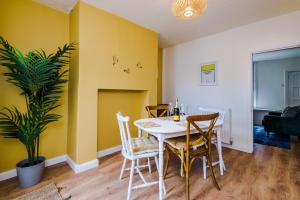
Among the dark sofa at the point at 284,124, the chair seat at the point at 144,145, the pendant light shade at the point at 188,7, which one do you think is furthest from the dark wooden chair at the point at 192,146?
the dark sofa at the point at 284,124

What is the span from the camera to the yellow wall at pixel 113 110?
109 inches

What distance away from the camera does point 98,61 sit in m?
2.40

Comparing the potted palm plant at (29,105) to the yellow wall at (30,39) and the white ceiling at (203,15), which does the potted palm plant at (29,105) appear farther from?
the white ceiling at (203,15)

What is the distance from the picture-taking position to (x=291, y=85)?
18.3ft

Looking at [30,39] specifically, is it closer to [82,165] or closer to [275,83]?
[82,165]

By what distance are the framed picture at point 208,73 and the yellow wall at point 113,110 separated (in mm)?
1491

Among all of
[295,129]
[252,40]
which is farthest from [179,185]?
[295,129]

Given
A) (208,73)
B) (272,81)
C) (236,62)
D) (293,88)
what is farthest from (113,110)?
(293,88)

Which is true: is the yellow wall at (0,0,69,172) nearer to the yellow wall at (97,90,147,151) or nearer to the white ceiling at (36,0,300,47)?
the white ceiling at (36,0,300,47)

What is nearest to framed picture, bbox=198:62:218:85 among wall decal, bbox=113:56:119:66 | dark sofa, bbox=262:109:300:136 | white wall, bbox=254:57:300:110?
Answer: dark sofa, bbox=262:109:300:136

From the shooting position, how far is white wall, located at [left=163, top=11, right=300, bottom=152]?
2.67 metres

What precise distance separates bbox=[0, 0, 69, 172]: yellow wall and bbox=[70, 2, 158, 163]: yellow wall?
529mm

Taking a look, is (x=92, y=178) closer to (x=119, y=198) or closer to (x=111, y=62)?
(x=119, y=198)

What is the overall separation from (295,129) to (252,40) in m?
2.40
